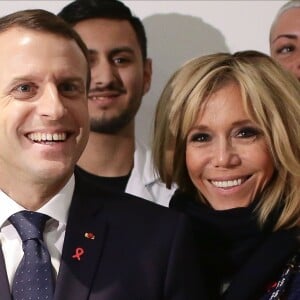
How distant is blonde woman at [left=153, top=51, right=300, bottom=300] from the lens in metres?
1.15

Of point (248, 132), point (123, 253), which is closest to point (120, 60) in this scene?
point (248, 132)

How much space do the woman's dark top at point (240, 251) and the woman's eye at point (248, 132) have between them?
121 millimetres

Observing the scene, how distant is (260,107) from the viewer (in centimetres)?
116

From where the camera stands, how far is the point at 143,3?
1.75m

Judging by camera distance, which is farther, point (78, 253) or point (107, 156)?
point (107, 156)

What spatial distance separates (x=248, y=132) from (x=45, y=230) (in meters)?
0.41

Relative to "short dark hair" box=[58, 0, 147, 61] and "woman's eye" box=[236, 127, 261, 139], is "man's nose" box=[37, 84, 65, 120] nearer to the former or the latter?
"woman's eye" box=[236, 127, 261, 139]

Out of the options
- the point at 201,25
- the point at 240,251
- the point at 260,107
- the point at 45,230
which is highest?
the point at 201,25

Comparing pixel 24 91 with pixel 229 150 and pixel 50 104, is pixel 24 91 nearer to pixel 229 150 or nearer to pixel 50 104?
pixel 50 104

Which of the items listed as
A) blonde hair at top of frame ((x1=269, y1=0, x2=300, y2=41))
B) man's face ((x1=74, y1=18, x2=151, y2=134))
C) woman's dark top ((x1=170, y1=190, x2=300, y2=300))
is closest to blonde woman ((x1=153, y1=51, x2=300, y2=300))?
woman's dark top ((x1=170, y1=190, x2=300, y2=300))

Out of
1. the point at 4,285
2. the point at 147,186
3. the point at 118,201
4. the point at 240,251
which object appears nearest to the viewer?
the point at 4,285

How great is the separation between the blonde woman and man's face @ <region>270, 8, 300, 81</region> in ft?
1.53

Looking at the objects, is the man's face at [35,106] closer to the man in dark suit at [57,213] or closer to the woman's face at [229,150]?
the man in dark suit at [57,213]

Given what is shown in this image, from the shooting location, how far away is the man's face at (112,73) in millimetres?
1604
